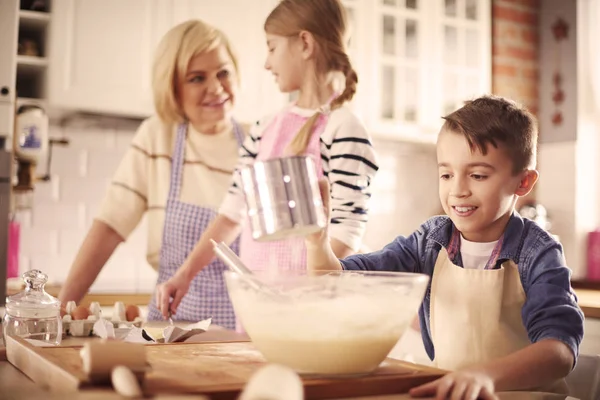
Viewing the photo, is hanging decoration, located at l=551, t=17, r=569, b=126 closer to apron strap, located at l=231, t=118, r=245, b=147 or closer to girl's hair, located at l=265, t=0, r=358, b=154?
apron strap, located at l=231, t=118, r=245, b=147

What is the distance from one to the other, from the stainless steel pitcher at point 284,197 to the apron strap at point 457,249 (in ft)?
1.32

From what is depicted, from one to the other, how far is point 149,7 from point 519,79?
2022 mm

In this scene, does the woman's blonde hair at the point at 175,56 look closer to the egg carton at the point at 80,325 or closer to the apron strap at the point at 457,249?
the egg carton at the point at 80,325

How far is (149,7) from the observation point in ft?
9.77

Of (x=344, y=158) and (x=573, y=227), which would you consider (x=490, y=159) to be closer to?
(x=344, y=158)

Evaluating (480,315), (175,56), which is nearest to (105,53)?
(175,56)

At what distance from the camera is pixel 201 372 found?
2.50 ft

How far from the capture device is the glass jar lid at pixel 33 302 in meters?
1.09

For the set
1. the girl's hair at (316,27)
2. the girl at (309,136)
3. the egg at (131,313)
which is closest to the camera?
the egg at (131,313)

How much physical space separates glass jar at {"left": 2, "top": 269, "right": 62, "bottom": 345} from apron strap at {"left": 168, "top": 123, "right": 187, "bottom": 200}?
2.98 ft

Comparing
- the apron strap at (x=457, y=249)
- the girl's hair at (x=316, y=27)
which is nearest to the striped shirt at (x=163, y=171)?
the girl's hair at (x=316, y=27)

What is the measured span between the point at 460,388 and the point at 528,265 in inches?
16.2

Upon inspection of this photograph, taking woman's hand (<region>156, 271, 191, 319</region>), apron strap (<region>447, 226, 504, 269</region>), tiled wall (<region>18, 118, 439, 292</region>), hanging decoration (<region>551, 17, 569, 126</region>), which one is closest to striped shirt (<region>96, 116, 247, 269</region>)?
woman's hand (<region>156, 271, 191, 319</region>)

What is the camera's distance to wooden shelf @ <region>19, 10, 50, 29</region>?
2773 millimetres
